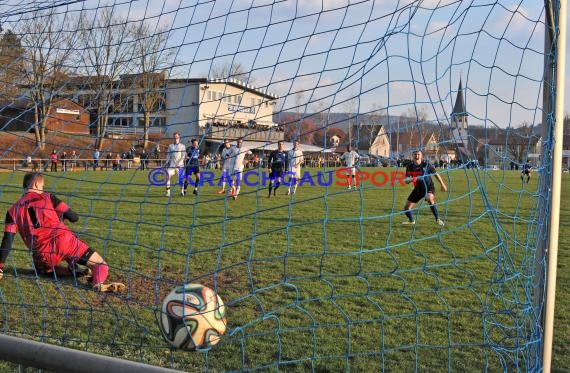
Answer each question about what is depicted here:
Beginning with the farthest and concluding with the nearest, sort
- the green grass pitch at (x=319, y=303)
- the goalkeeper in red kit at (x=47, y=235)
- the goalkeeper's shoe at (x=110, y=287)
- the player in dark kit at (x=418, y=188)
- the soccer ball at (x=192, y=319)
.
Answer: the player in dark kit at (x=418, y=188) → the goalkeeper in red kit at (x=47, y=235) → the goalkeeper's shoe at (x=110, y=287) → the green grass pitch at (x=319, y=303) → the soccer ball at (x=192, y=319)

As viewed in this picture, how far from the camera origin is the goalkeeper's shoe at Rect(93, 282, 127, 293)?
15.2 feet

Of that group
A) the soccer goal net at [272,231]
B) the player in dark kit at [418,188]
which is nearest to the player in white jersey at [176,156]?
the soccer goal net at [272,231]

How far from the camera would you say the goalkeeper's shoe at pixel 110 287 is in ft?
15.2

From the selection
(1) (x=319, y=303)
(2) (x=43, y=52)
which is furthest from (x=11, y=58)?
(1) (x=319, y=303)

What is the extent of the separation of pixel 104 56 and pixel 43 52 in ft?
1.91

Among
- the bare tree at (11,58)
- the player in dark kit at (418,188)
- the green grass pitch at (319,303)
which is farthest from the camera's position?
the player in dark kit at (418,188)

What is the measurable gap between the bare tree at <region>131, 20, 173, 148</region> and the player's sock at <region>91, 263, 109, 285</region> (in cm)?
117

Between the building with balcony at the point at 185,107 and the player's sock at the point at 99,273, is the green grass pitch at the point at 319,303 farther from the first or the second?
the building with balcony at the point at 185,107

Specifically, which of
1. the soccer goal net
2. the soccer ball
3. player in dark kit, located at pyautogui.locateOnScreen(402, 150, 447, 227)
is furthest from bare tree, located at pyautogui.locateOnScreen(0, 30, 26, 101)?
player in dark kit, located at pyautogui.locateOnScreen(402, 150, 447, 227)

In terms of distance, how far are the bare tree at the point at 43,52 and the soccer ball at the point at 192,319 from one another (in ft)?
8.13

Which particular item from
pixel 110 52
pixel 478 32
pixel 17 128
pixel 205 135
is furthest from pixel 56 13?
pixel 478 32

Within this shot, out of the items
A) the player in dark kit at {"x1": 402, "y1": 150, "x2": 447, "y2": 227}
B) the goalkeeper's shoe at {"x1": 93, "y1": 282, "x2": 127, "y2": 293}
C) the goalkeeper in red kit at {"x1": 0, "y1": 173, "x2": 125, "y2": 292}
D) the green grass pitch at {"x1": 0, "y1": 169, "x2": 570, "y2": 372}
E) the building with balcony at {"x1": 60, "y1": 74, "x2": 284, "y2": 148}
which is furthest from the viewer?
the player in dark kit at {"x1": 402, "y1": 150, "x2": 447, "y2": 227}

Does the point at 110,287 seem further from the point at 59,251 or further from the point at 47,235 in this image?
the point at 47,235

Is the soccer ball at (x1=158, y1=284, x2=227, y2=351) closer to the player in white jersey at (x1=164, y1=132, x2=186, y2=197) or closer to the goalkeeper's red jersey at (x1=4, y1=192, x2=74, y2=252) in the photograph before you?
the player in white jersey at (x1=164, y1=132, x2=186, y2=197)
